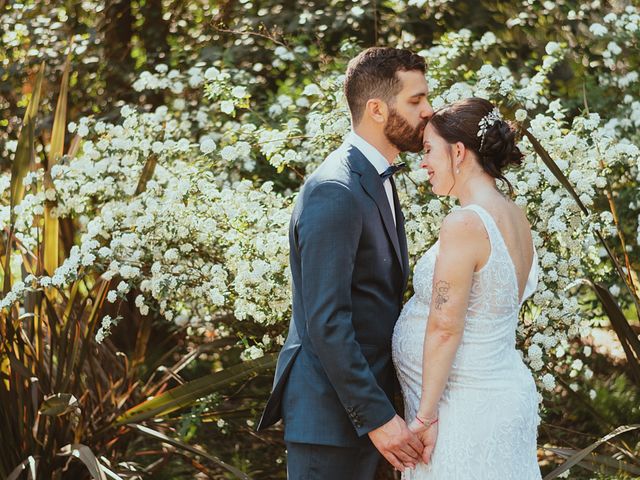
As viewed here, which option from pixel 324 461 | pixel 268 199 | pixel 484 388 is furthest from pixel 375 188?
pixel 268 199

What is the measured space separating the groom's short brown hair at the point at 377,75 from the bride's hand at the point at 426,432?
96 cm

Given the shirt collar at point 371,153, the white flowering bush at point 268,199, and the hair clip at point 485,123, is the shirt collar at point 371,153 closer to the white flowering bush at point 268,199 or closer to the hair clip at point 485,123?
the hair clip at point 485,123

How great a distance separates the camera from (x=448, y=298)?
2705 millimetres

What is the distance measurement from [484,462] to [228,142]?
8.97 feet

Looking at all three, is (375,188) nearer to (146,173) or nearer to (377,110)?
(377,110)

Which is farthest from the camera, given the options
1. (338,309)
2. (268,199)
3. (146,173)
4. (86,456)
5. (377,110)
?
(146,173)

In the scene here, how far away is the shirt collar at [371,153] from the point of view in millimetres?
2945

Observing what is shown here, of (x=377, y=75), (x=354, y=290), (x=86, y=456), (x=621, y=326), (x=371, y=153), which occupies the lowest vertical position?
(x=86, y=456)

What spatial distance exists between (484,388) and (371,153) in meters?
0.80

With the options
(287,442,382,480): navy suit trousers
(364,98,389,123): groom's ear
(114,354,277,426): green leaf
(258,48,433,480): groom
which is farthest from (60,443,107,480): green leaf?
(364,98,389,123): groom's ear

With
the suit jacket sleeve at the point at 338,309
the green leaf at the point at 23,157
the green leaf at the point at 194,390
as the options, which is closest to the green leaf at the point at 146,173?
the green leaf at the point at 23,157

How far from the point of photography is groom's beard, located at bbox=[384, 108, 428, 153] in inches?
117

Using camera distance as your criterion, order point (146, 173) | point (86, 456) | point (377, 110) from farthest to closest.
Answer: point (146, 173), point (86, 456), point (377, 110)

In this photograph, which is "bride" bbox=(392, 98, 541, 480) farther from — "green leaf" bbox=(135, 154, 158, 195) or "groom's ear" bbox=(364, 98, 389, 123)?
"green leaf" bbox=(135, 154, 158, 195)
